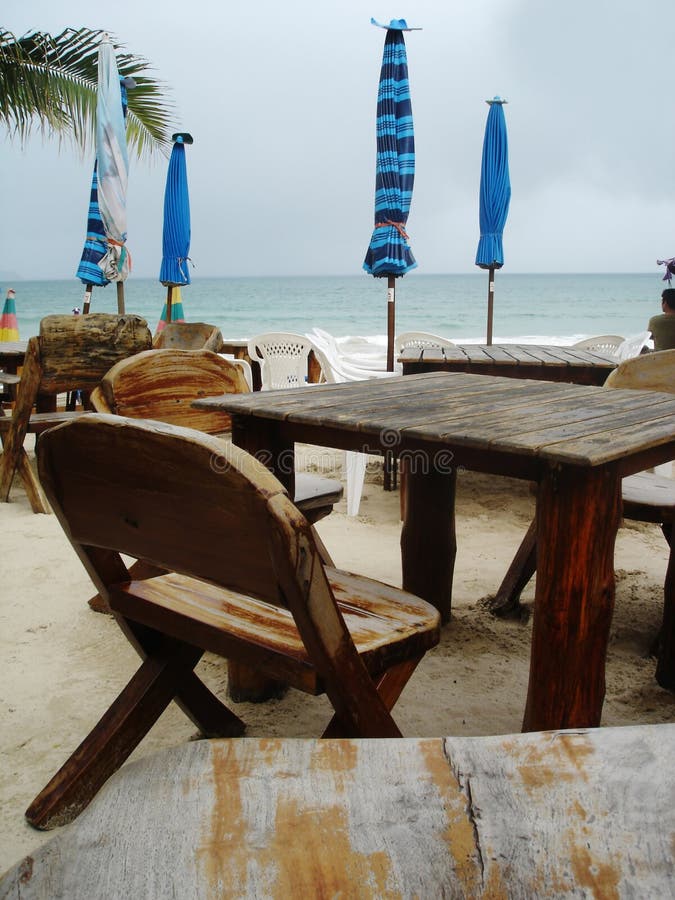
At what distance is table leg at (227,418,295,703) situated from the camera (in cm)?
203

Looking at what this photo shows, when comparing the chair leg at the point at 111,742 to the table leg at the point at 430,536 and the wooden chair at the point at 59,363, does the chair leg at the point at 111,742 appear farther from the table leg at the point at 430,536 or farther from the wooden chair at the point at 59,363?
the wooden chair at the point at 59,363

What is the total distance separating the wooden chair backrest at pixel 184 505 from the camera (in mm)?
1026

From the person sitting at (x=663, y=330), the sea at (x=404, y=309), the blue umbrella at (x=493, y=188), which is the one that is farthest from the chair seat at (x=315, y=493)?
the sea at (x=404, y=309)

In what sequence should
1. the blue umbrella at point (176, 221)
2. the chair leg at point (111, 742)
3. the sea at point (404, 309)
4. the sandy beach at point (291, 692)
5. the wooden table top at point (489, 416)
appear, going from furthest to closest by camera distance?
the sea at point (404, 309) → the blue umbrella at point (176, 221) → the sandy beach at point (291, 692) → the chair leg at point (111, 742) → the wooden table top at point (489, 416)

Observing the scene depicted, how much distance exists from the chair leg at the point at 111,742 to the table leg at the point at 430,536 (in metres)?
1.18

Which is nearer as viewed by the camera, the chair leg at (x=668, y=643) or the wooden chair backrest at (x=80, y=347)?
the chair leg at (x=668, y=643)

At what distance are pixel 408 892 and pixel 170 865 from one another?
7.5 inches

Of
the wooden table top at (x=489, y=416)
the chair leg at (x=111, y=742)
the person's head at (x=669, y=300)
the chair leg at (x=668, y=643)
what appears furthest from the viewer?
the person's head at (x=669, y=300)

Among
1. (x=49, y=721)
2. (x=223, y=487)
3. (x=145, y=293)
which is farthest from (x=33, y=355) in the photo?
(x=145, y=293)

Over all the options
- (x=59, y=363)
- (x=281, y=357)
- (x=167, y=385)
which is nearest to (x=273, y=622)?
(x=167, y=385)

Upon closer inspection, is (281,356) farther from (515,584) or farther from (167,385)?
(515,584)

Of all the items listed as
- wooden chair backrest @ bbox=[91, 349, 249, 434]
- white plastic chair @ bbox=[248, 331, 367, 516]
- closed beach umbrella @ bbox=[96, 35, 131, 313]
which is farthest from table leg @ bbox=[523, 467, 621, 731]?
closed beach umbrella @ bbox=[96, 35, 131, 313]

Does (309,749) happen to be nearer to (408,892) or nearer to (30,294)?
(408,892)

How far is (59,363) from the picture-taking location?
156 inches
